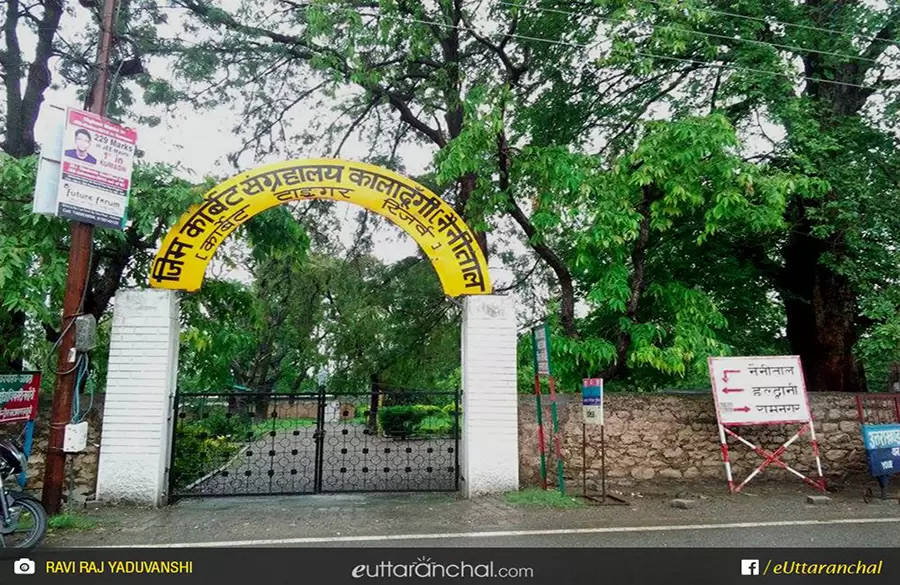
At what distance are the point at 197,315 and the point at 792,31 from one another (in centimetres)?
1076

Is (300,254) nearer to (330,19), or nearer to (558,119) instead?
(330,19)

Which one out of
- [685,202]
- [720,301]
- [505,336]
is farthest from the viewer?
[720,301]

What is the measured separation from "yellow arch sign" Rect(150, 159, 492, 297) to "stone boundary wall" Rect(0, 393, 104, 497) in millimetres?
1973

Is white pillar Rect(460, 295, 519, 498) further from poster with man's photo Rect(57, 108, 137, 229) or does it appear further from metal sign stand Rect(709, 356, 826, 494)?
poster with man's photo Rect(57, 108, 137, 229)

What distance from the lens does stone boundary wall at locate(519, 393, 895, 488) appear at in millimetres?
9258

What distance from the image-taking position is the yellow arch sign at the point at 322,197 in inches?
319

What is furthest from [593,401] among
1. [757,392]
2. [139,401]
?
[139,401]

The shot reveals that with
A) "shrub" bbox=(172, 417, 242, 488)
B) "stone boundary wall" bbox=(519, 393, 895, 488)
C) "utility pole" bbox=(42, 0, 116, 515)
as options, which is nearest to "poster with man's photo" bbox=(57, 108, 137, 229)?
"utility pole" bbox=(42, 0, 116, 515)

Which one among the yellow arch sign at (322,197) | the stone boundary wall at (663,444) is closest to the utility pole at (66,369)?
the yellow arch sign at (322,197)

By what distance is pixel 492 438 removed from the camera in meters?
8.37

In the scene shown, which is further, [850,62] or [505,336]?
[850,62]

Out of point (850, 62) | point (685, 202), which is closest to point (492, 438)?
point (685, 202)
